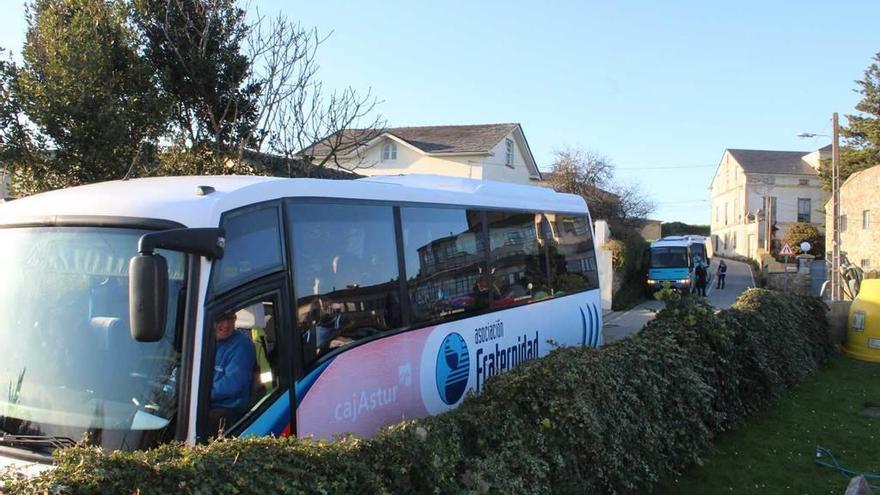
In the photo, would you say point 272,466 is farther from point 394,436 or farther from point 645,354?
point 645,354

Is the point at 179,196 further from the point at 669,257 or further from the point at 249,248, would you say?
the point at 669,257

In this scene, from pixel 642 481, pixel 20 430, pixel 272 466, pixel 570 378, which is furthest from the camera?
pixel 642 481

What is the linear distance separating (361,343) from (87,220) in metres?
2.18

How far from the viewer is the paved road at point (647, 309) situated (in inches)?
771

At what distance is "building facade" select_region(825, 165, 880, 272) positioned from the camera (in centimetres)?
3644

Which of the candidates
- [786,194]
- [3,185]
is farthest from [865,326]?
[786,194]

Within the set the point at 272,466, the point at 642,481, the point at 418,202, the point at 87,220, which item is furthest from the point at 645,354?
the point at 87,220

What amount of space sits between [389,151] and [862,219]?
2825 centimetres

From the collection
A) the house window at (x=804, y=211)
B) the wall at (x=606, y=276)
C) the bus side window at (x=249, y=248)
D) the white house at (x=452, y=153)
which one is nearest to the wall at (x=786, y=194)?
the house window at (x=804, y=211)

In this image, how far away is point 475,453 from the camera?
13.7ft

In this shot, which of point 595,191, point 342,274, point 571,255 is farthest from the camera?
point 595,191

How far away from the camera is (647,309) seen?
26172mm

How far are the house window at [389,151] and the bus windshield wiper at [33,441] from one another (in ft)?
106

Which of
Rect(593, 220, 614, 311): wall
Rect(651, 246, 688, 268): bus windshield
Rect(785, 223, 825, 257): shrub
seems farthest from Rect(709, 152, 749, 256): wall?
Rect(593, 220, 614, 311): wall
